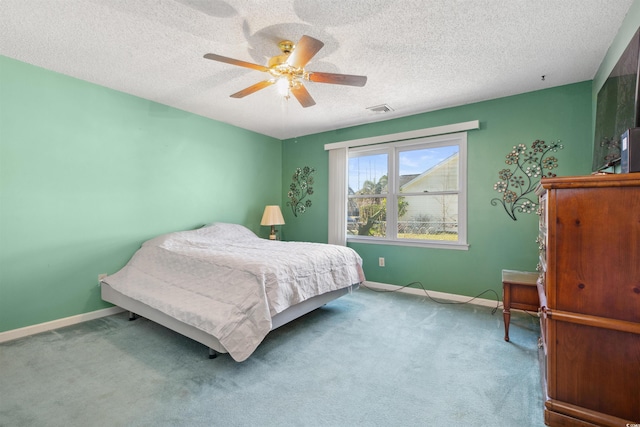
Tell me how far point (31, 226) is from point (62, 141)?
0.83 meters

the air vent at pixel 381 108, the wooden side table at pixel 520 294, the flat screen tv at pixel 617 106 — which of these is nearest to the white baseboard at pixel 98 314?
the wooden side table at pixel 520 294

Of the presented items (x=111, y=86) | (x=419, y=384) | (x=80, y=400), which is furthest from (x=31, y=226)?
(x=419, y=384)

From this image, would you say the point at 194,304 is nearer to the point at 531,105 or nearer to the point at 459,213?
the point at 459,213

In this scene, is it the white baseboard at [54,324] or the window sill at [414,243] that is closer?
the white baseboard at [54,324]

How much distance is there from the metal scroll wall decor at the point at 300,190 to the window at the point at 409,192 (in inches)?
28.4

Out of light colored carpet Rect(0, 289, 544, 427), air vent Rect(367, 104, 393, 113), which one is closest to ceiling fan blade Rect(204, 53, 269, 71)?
air vent Rect(367, 104, 393, 113)

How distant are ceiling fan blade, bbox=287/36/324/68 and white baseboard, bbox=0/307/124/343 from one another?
309 cm

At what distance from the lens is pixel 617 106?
5.87ft

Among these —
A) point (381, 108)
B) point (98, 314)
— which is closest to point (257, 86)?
point (381, 108)

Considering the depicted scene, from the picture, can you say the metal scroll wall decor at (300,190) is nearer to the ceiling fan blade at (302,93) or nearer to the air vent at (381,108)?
the air vent at (381,108)

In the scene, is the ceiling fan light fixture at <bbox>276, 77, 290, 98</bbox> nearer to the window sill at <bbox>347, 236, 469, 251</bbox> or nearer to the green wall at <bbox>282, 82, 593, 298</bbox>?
the green wall at <bbox>282, 82, 593, 298</bbox>

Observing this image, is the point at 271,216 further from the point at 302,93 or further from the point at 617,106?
the point at 617,106

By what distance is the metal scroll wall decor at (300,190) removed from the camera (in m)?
4.83

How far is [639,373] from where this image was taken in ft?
3.83
